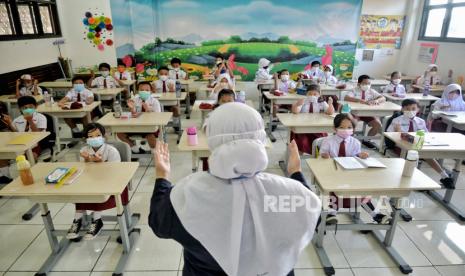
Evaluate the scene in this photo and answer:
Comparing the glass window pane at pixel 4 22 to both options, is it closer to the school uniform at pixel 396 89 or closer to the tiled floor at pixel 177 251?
the tiled floor at pixel 177 251

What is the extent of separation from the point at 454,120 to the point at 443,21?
14.0 ft

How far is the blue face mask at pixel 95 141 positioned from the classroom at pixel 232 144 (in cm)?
2

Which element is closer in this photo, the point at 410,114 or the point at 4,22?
the point at 410,114

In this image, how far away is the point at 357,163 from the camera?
9.37ft

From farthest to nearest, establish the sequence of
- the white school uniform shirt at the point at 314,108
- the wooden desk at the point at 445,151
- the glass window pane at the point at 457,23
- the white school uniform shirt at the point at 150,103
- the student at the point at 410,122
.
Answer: the glass window pane at the point at 457,23 < the white school uniform shirt at the point at 150,103 < the white school uniform shirt at the point at 314,108 < the student at the point at 410,122 < the wooden desk at the point at 445,151

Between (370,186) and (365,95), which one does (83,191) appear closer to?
(370,186)

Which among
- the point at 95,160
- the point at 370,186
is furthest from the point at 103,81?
the point at 370,186

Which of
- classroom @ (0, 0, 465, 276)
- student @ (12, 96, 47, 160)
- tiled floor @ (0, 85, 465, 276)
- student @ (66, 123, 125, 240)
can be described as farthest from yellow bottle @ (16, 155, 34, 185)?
student @ (12, 96, 47, 160)

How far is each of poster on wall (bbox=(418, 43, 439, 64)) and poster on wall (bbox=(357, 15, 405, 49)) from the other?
30.2 inches

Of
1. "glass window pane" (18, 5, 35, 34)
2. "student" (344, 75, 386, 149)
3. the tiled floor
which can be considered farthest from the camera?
"glass window pane" (18, 5, 35, 34)

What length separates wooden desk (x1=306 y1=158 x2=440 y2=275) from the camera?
248cm

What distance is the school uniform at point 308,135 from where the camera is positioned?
435 cm

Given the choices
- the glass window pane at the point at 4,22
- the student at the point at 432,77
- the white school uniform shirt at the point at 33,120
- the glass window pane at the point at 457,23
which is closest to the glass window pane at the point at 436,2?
the glass window pane at the point at 457,23

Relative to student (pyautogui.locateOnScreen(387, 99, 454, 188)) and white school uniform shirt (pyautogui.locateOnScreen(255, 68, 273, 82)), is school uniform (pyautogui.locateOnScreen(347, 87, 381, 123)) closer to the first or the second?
student (pyautogui.locateOnScreen(387, 99, 454, 188))
